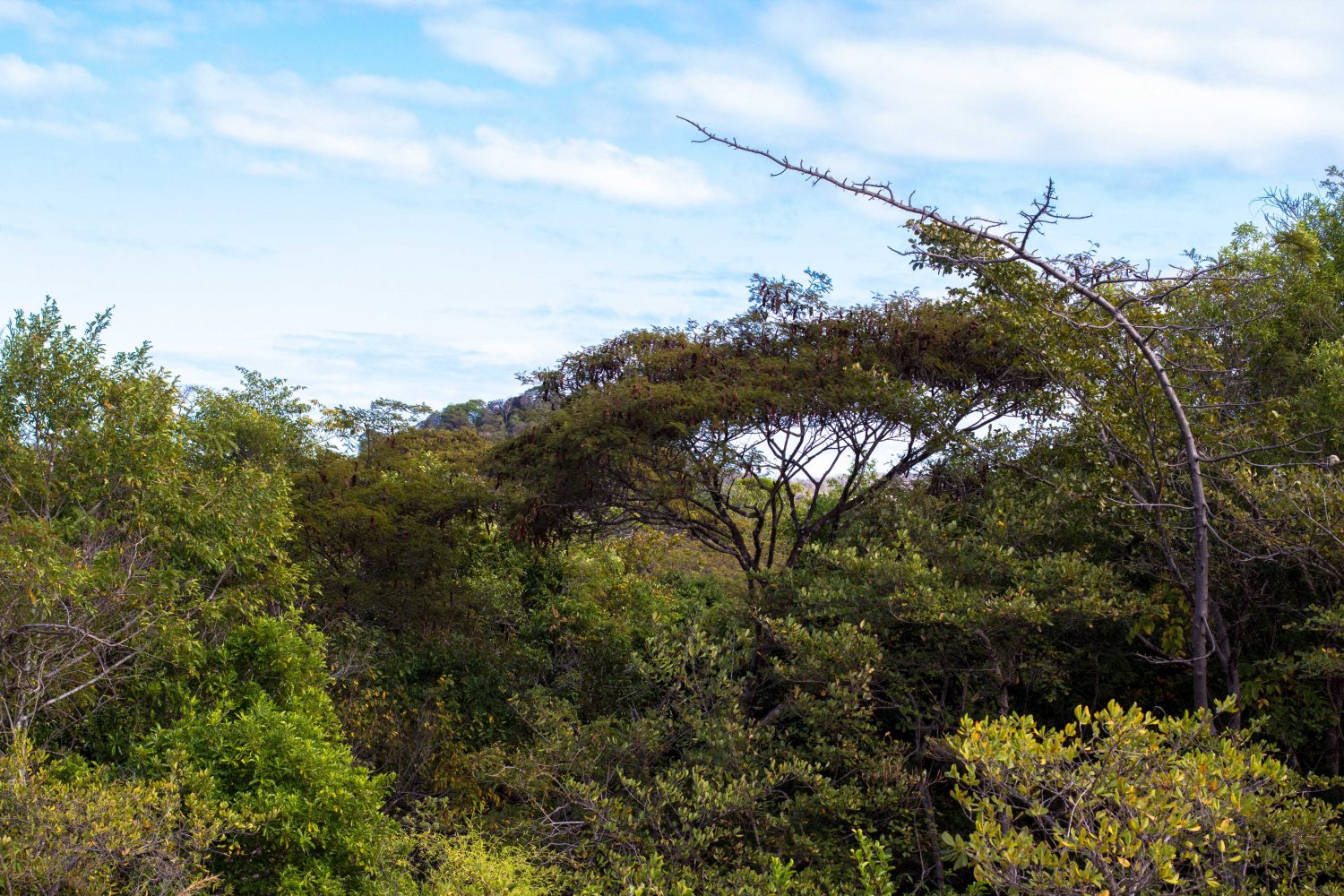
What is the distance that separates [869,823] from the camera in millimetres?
8805

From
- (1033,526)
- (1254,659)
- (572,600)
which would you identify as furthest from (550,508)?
(1254,659)

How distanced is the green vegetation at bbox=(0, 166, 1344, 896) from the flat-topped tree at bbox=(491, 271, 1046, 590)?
0.05 meters

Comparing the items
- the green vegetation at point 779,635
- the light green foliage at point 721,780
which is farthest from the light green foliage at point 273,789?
the light green foliage at point 721,780

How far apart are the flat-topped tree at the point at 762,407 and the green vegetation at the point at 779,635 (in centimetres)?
5

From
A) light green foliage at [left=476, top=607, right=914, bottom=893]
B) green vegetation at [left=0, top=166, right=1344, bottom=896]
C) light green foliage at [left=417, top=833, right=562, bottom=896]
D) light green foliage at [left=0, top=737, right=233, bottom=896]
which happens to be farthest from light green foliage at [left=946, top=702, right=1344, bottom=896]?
light green foliage at [left=0, top=737, right=233, bottom=896]

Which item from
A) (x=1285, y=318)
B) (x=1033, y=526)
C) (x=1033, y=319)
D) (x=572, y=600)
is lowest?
(x=572, y=600)

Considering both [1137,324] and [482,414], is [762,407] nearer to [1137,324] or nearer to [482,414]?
[1137,324]

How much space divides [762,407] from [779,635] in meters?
2.79

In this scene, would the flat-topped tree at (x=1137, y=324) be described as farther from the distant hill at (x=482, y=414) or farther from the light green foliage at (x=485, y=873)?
the distant hill at (x=482, y=414)

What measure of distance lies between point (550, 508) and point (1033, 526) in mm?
5623

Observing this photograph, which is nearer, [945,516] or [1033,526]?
[1033,526]

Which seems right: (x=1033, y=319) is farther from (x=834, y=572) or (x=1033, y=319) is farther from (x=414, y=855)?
(x=414, y=855)

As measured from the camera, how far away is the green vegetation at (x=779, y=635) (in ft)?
23.3

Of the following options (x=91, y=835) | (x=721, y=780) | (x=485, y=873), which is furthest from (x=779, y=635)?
(x=91, y=835)
